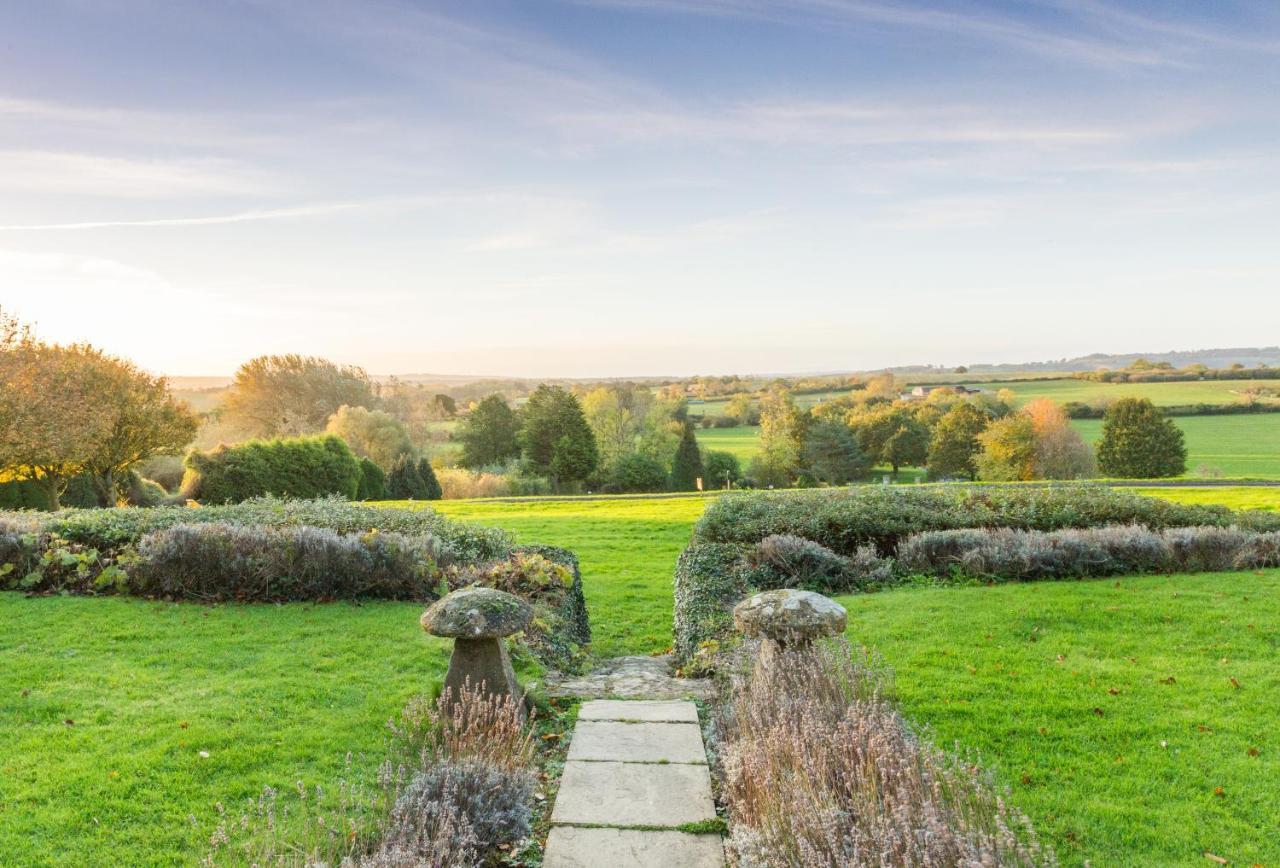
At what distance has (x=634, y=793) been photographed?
360cm

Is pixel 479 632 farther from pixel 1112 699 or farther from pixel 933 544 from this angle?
pixel 933 544

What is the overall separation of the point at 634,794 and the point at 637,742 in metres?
0.64

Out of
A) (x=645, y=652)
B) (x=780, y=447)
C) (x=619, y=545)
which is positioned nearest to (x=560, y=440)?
(x=780, y=447)

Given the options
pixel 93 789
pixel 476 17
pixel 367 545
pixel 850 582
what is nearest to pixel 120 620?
pixel 367 545

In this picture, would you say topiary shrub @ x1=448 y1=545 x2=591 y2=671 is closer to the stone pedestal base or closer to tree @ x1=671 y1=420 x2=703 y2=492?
the stone pedestal base

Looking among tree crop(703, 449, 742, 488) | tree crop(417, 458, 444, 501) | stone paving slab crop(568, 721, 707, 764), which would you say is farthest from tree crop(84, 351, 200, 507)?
A: tree crop(703, 449, 742, 488)

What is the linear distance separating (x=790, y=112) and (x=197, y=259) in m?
14.0

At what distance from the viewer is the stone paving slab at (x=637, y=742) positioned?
4031 millimetres

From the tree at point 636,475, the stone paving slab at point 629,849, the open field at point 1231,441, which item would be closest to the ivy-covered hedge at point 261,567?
the stone paving slab at point 629,849

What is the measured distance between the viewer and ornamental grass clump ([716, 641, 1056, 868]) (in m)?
2.34

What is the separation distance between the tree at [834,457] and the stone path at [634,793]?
124 feet

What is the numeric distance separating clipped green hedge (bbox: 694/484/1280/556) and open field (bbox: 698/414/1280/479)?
79.9ft

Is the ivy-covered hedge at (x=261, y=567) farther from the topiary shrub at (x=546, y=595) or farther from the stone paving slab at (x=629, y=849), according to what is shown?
the stone paving slab at (x=629, y=849)

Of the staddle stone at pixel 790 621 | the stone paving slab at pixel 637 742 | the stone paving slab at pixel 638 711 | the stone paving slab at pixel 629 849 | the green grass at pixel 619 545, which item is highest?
the staddle stone at pixel 790 621
